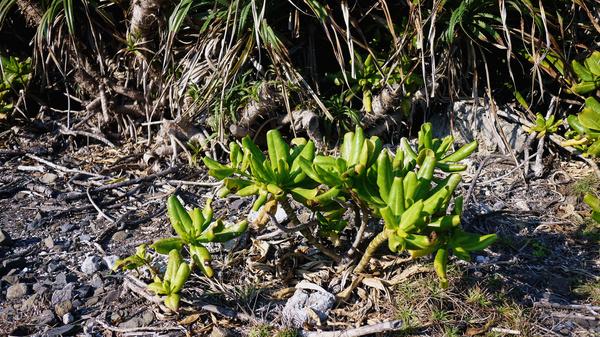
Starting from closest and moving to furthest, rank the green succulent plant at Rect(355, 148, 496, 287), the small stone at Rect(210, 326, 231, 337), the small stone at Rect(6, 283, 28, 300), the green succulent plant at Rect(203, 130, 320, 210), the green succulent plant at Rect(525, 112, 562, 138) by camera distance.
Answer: the green succulent plant at Rect(355, 148, 496, 287)
the green succulent plant at Rect(203, 130, 320, 210)
the small stone at Rect(210, 326, 231, 337)
the small stone at Rect(6, 283, 28, 300)
the green succulent plant at Rect(525, 112, 562, 138)

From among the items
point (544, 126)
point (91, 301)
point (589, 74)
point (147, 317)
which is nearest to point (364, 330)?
point (147, 317)

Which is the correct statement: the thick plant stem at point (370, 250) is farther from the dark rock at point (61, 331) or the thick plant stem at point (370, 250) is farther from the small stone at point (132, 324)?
the dark rock at point (61, 331)

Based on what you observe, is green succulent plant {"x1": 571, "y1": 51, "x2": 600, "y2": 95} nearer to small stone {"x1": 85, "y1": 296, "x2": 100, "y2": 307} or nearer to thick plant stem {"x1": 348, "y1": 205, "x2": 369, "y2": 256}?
thick plant stem {"x1": 348, "y1": 205, "x2": 369, "y2": 256}

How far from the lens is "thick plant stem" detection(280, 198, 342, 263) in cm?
212

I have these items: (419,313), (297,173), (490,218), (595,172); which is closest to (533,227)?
(490,218)

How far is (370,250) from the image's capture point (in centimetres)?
212

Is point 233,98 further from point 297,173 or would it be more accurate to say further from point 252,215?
point 297,173

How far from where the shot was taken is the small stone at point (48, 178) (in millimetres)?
3227

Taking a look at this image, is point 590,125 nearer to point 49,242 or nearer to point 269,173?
point 269,173

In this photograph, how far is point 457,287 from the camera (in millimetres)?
2240

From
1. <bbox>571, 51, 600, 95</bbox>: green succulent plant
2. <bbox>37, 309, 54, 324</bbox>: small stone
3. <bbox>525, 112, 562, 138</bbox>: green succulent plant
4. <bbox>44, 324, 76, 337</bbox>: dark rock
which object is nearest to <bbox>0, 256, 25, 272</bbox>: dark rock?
<bbox>37, 309, 54, 324</bbox>: small stone

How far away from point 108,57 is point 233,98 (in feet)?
3.18

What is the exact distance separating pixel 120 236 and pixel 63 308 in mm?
512

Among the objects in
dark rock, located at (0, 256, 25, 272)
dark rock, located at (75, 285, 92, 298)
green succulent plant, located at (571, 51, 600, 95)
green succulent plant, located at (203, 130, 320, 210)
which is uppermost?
green succulent plant, located at (203, 130, 320, 210)
